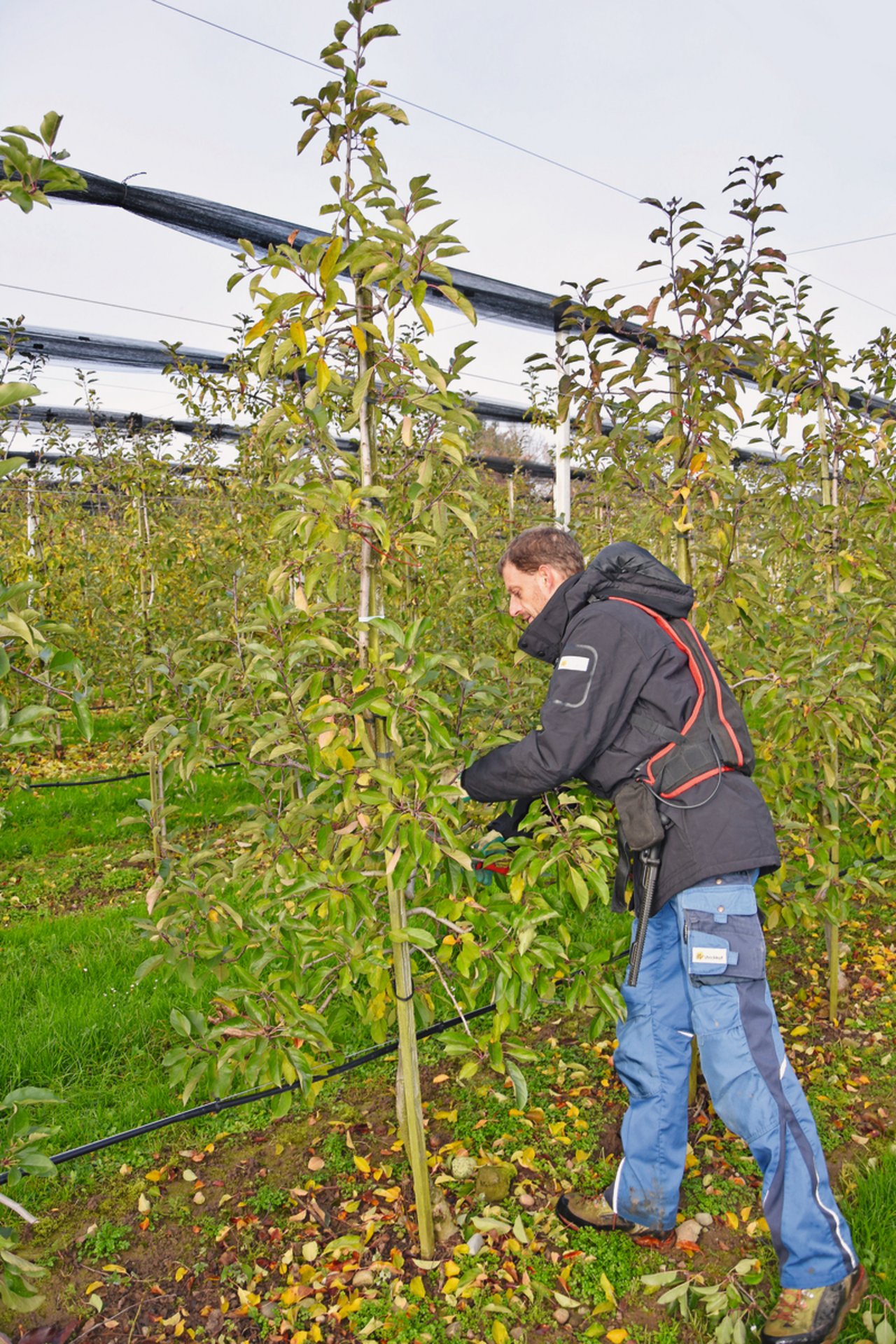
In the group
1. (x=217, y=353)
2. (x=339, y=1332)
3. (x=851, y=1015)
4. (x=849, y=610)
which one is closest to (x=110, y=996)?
(x=339, y=1332)

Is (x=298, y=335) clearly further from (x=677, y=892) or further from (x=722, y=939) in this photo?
(x=722, y=939)

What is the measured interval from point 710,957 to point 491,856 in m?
0.55

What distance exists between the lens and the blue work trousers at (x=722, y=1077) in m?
1.99

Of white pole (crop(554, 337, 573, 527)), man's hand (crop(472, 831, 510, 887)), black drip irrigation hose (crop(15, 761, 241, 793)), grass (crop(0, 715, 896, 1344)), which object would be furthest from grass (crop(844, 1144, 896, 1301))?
black drip irrigation hose (crop(15, 761, 241, 793))

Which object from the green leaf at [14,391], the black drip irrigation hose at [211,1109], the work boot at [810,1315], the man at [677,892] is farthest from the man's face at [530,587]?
the work boot at [810,1315]

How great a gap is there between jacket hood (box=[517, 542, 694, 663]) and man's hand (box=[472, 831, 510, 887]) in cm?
56

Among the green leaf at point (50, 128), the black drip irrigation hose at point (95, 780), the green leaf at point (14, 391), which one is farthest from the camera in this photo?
the black drip irrigation hose at point (95, 780)

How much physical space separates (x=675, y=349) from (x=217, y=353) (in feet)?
23.2

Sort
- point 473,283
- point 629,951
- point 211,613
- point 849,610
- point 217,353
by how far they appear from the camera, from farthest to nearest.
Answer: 1. point 217,353
2. point 473,283
3. point 211,613
4. point 849,610
5. point 629,951

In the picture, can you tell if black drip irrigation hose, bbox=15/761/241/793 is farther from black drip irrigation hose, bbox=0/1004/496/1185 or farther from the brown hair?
the brown hair

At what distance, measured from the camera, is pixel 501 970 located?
202 centimetres

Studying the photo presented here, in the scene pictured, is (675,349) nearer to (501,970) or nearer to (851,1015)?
(501,970)

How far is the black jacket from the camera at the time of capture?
210 centimetres

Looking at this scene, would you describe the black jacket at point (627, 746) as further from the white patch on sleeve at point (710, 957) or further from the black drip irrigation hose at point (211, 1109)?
the black drip irrigation hose at point (211, 1109)
